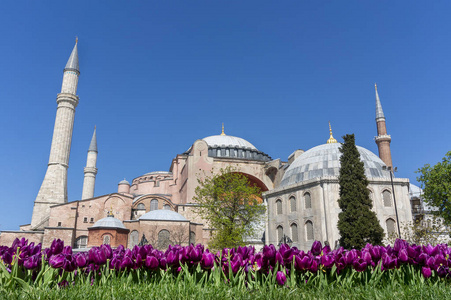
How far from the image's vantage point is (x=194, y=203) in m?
34.2

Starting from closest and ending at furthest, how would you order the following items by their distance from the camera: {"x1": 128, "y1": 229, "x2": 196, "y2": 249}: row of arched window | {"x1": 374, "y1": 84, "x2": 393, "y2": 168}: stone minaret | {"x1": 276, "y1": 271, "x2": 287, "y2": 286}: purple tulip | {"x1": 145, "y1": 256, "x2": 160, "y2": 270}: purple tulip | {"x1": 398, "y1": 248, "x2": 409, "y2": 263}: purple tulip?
→ 1. {"x1": 276, "y1": 271, "x2": 287, "y2": 286}: purple tulip
2. {"x1": 145, "y1": 256, "x2": 160, "y2": 270}: purple tulip
3. {"x1": 398, "y1": 248, "x2": 409, "y2": 263}: purple tulip
4. {"x1": 128, "y1": 229, "x2": 196, "y2": 249}: row of arched window
5. {"x1": 374, "y1": 84, "x2": 393, "y2": 168}: stone minaret

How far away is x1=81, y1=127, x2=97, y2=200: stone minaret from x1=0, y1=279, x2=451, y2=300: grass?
4686 centimetres

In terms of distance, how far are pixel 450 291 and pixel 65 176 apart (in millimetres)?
38411

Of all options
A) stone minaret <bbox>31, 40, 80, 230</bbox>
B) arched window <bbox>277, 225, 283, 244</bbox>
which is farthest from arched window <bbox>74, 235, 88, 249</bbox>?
arched window <bbox>277, 225, 283, 244</bbox>

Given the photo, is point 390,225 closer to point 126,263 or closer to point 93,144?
point 126,263

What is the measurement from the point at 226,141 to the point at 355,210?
27.8 metres

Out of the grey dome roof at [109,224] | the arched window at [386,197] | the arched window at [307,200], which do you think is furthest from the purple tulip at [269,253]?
the grey dome roof at [109,224]

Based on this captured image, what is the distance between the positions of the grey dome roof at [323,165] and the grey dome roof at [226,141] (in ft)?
52.2

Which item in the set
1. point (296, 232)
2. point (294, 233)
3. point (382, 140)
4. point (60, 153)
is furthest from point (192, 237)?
point (382, 140)

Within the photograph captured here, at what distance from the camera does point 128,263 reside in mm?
4141

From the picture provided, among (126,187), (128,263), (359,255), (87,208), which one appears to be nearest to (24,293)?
(128,263)

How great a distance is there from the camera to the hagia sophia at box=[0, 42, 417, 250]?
2464 centimetres

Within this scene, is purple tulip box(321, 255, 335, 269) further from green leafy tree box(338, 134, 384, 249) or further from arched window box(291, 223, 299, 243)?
arched window box(291, 223, 299, 243)

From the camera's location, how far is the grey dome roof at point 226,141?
45656 mm
